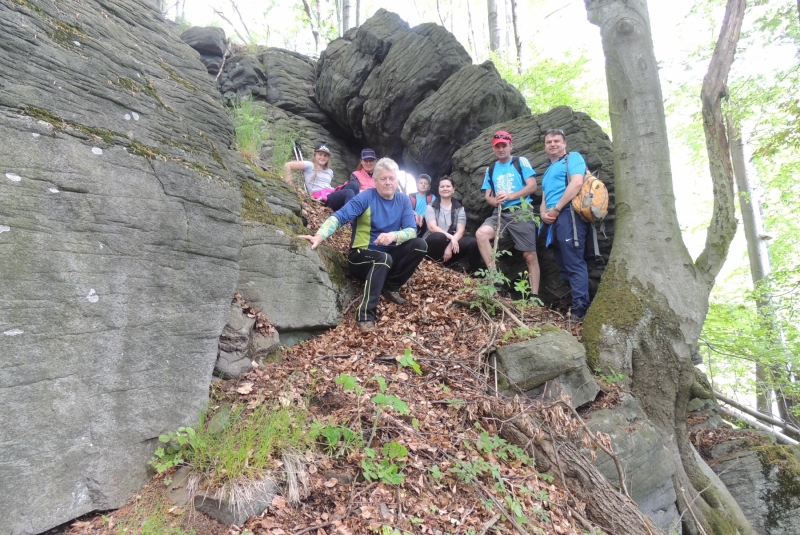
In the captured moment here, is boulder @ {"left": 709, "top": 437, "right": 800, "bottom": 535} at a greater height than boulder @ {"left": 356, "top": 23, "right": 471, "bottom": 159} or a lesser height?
lesser

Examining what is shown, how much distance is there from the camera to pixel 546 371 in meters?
4.72

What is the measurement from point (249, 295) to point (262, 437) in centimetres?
206

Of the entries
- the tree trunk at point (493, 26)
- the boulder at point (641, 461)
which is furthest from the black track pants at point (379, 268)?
the tree trunk at point (493, 26)

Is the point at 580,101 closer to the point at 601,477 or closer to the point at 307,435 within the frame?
the point at 601,477

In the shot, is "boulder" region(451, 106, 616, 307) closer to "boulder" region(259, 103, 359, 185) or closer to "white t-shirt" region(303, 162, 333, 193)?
"white t-shirt" region(303, 162, 333, 193)

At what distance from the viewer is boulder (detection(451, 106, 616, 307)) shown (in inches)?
287

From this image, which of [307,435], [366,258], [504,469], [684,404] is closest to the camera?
[307,435]

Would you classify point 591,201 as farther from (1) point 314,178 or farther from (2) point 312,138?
(2) point 312,138

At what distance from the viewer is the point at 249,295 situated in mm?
4926

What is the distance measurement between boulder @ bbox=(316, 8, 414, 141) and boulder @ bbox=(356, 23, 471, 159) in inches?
12.0

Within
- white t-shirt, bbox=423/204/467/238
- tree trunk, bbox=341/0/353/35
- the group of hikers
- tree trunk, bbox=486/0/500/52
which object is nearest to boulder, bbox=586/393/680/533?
the group of hikers

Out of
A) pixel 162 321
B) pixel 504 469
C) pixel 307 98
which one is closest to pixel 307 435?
pixel 162 321

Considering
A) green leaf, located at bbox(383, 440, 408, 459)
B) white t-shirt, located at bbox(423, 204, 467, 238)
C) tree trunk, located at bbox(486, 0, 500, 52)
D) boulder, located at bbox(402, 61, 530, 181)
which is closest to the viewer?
green leaf, located at bbox(383, 440, 408, 459)

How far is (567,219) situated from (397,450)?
458cm
